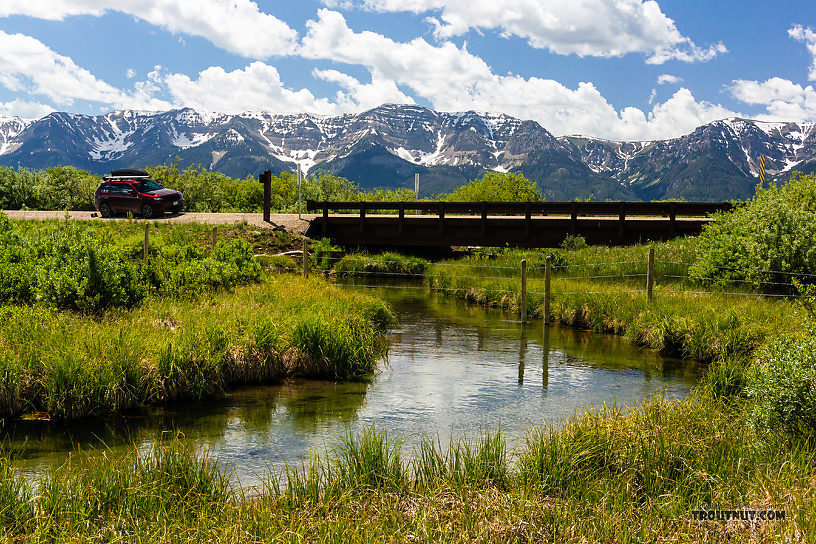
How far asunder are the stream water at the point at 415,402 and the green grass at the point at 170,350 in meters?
0.41

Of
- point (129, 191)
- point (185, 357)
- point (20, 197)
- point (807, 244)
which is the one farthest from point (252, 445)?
point (20, 197)

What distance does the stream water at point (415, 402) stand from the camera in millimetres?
10094

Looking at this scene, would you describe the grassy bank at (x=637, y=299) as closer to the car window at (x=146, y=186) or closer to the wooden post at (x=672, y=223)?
the wooden post at (x=672, y=223)

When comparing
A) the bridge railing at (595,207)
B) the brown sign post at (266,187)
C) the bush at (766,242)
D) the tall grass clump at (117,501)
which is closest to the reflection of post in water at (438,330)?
the bush at (766,242)

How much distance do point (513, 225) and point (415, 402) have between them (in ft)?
82.9

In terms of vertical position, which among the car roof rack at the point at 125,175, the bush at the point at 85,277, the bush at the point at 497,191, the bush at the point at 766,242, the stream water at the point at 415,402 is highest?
the bush at the point at 497,191

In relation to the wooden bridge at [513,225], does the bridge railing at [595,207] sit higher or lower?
higher

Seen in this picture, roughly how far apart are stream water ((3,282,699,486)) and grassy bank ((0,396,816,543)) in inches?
60.3

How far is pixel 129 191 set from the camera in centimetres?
3841

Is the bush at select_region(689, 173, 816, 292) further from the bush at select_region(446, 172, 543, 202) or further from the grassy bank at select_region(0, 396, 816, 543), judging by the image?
the bush at select_region(446, 172, 543, 202)

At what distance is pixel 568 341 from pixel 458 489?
499 inches

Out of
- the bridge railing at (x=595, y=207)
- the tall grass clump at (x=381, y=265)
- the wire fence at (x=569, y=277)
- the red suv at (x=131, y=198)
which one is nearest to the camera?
the wire fence at (x=569, y=277)

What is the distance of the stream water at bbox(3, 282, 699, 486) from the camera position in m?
10.1

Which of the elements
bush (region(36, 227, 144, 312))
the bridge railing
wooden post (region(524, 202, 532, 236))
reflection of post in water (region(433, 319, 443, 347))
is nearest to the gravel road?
the bridge railing
